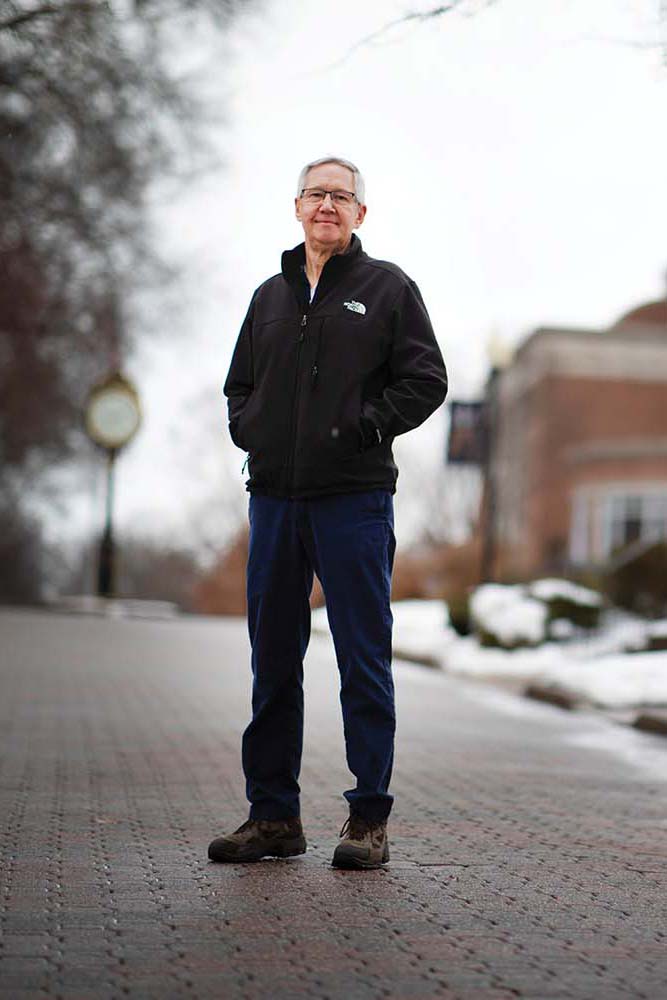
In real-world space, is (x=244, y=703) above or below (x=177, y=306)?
below

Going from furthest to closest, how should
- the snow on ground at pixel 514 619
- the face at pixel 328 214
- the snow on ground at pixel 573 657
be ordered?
the snow on ground at pixel 514 619 < the snow on ground at pixel 573 657 < the face at pixel 328 214

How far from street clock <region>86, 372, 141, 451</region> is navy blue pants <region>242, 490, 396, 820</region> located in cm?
2380

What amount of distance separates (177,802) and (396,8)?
360 cm

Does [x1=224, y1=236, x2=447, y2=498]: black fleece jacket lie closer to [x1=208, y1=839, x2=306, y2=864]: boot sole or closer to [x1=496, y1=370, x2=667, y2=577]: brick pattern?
[x1=208, y1=839, x2=306, y2=864]: boot sole

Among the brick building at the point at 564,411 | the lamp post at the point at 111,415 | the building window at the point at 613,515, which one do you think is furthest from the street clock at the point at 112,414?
the brick building at the point at 564,411

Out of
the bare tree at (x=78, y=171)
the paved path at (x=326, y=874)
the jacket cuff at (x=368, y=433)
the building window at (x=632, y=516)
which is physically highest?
the bare tree at (x=78, y=171)

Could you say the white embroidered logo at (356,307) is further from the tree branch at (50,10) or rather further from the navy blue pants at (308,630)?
the tree branch at (50,10)

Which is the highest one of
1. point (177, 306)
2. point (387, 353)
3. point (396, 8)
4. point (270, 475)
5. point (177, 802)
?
point (177, 306)

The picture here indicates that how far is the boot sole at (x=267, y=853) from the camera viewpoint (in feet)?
18.9

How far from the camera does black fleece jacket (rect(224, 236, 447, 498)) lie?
18.7 ft

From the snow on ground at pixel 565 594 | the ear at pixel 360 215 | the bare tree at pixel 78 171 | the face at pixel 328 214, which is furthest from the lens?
the snow on ground at pixel 565 594

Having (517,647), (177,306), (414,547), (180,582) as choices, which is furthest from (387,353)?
(180,582)

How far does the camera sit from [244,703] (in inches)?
494

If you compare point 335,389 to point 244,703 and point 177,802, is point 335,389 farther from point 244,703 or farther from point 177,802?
point 244,703
